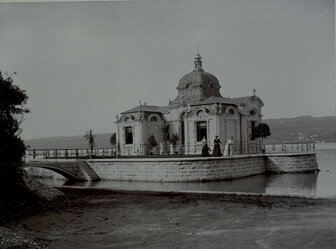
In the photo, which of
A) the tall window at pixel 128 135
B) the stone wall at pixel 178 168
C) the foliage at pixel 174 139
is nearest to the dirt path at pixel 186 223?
the stone wall at pixel 178 168

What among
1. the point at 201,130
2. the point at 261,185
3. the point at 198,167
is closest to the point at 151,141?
the point at 201,130

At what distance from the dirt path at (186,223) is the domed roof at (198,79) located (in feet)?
80.3

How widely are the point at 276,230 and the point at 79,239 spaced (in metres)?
5.51

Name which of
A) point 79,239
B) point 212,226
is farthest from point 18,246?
point 212,226

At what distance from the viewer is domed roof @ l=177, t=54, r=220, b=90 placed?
4125cm

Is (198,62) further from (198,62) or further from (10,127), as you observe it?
(10,127)

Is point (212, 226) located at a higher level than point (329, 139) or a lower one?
lower

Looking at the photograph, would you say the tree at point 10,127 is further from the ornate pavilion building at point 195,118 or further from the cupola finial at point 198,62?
the cupola finial at point 198,62

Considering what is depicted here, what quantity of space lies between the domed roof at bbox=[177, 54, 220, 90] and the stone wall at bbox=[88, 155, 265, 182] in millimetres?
12262

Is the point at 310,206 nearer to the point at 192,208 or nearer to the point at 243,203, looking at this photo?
the point at 243,203

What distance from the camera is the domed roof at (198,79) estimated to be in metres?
41.2

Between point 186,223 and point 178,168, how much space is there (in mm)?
14135

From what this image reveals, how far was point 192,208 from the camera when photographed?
1538 cm

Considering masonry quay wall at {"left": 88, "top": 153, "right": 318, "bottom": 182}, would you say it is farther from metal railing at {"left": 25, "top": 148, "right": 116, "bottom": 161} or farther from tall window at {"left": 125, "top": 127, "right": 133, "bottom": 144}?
tall window at {"left": 125, "top": 127, "right": 133, "bottom": 144}
